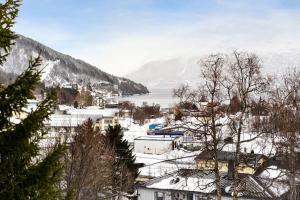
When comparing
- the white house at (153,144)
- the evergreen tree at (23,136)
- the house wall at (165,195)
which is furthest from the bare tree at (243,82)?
the white house at (153,144)

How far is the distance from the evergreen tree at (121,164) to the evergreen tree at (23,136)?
22241 millimetres

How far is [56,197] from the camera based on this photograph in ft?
16.4

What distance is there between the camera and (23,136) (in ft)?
15.9

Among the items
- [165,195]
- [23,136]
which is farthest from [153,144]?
[23,136]

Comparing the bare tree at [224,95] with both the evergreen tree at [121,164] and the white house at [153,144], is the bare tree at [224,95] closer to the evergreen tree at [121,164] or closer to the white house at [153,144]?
the evergreen tree at [121,164]

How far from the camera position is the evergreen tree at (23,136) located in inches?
187

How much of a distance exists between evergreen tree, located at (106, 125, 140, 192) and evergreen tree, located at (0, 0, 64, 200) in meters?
22.2

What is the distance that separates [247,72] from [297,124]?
28.4 ft

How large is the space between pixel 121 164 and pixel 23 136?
25.7 m

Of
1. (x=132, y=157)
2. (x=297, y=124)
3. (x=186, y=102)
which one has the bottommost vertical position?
(x=132, y=157)

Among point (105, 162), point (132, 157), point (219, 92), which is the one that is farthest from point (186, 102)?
point (132, 157)

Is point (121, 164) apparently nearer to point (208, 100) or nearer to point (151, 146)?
point (208, 100)

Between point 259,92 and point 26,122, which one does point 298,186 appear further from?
point 26,122

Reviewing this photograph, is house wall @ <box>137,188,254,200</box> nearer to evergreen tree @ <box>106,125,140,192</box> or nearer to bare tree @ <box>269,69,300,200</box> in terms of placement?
evergreen tree @ <box>106,125,140,192</box>
